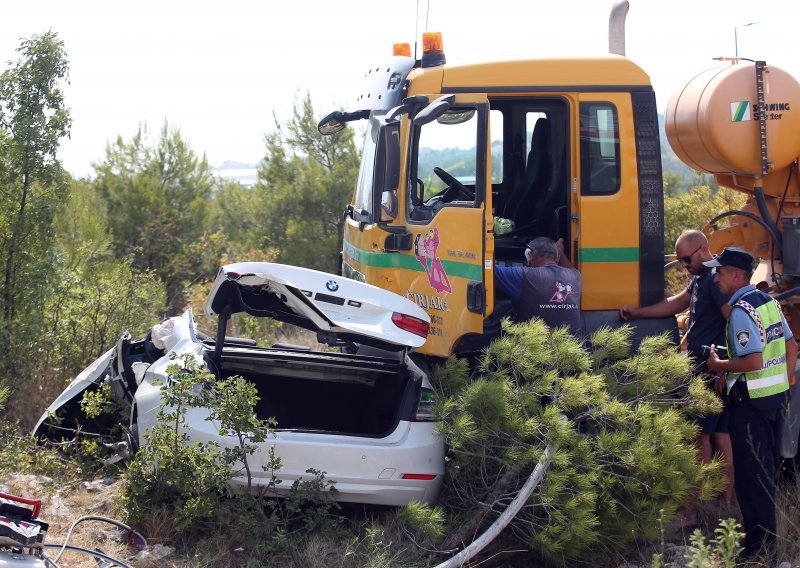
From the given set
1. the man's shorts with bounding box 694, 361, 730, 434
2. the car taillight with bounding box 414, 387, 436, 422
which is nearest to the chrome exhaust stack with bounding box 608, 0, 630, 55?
the man's shorts with bounding box 694, 361, 730, 434

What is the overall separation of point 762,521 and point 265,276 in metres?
3.22

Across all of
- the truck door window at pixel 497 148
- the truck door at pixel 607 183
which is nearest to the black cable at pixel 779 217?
the truck door at pixel 607 183

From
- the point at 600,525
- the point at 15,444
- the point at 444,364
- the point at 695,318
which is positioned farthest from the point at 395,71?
the point at 15,444

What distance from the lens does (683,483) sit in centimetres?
489

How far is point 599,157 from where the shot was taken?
6172mm

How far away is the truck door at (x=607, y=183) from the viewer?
6.13 meters

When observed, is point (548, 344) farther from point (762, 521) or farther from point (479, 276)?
point (762, 521)

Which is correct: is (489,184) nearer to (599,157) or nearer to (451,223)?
(451,223)

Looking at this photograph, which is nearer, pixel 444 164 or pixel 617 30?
pixel 444 164

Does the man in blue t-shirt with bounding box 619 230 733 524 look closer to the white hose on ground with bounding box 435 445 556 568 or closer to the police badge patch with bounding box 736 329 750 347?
the police badge patch with bounding box 736 329 750 347

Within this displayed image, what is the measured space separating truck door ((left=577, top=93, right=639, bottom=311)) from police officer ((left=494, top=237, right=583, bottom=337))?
324mm

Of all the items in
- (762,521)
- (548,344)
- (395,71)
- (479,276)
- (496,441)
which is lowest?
(762,521)

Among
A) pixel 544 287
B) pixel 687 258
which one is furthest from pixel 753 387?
A: pixel 544 287

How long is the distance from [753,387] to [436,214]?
7.39 feet
